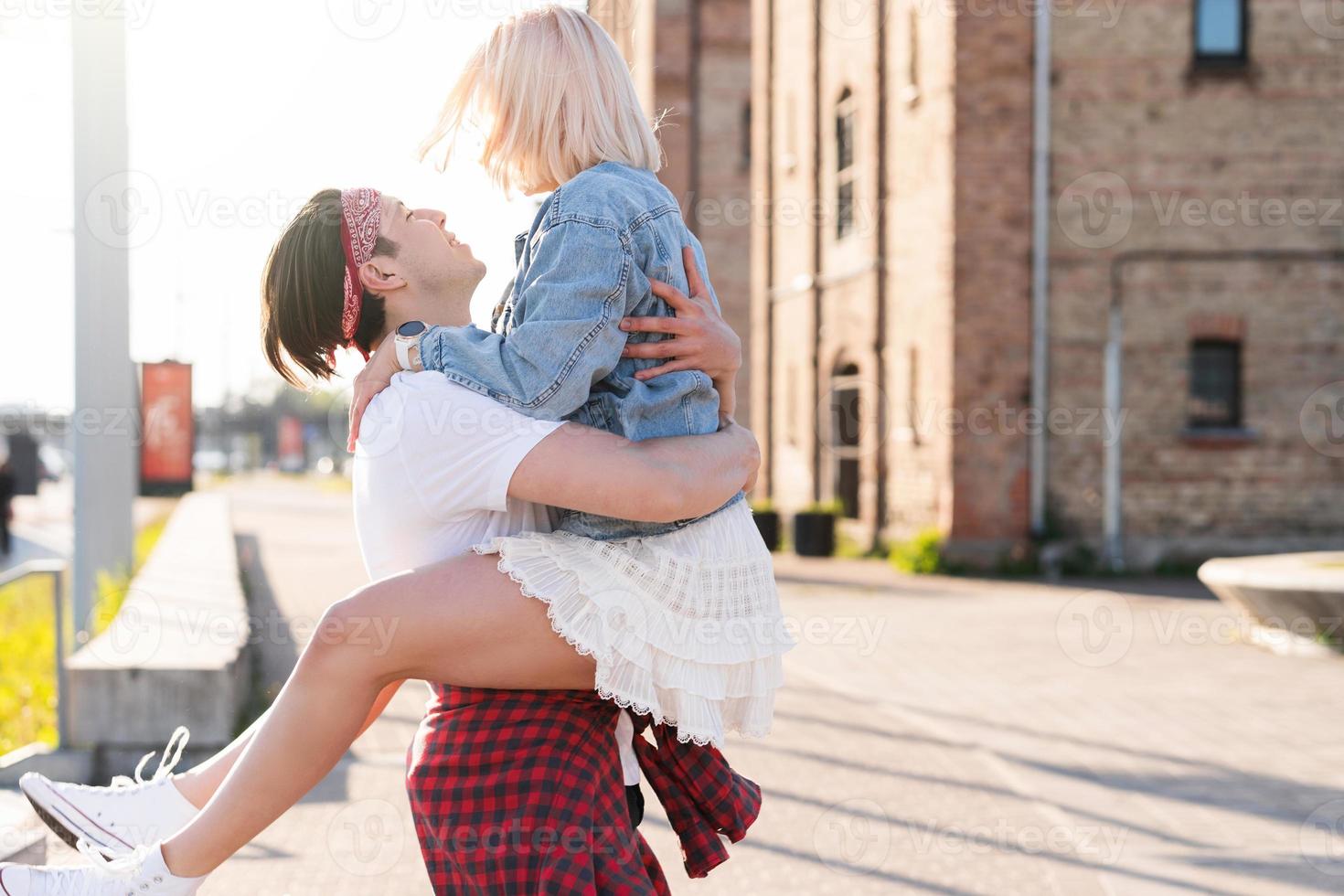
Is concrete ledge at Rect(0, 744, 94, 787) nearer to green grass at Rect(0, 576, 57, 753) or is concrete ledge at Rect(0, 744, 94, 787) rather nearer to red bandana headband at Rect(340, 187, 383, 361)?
green grass at Rect(0, 576, 57, 753)

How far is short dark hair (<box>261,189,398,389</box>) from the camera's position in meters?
2.58

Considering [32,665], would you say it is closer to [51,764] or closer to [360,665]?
[51,764]

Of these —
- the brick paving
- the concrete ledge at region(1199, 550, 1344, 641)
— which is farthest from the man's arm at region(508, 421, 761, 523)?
the concrete ledge at region(1199, 550, 1344, 641)

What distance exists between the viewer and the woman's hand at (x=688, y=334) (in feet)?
8.01

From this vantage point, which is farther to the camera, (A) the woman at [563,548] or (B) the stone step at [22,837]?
(B) the stone step at [22,837]

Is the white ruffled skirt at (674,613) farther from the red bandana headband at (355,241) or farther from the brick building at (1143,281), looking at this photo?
the brick building at (1143,281)

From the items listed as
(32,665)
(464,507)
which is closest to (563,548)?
(464,507)

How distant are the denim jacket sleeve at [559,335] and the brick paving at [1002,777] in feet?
9.50

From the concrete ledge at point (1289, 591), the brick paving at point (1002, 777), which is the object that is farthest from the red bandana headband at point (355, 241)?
the concrete ledge at point (1289, 591)

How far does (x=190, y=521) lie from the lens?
55.2ft

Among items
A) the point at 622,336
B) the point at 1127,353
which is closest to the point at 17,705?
the point at 622,336

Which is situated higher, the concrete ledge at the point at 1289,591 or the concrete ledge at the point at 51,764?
the concrete ledge at the point at 1289,591

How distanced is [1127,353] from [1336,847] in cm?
1361

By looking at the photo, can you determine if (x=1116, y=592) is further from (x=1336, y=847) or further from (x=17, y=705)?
(x=17, y=705)
